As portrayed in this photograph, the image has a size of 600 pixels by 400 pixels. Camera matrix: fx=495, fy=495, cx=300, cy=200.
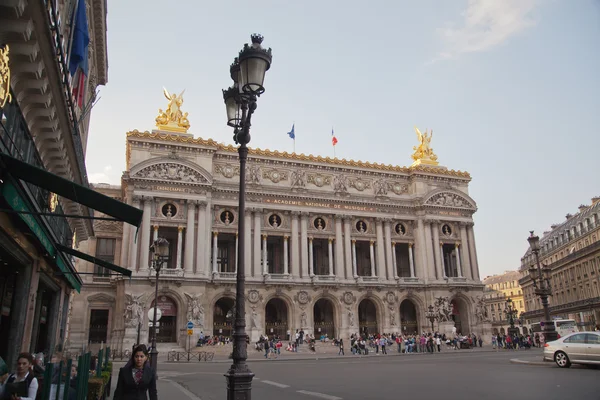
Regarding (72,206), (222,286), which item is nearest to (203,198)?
(222,286)

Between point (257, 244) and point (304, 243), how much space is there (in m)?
5.03

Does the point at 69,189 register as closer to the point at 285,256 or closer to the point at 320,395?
the point at 320,395

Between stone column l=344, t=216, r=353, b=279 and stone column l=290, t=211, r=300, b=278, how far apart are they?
535cm

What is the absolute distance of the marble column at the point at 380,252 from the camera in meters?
52.8

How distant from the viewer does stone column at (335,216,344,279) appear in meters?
50.9

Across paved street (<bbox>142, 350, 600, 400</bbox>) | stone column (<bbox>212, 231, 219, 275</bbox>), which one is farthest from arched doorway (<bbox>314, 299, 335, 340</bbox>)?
paved street (<bbox>142, 350, 600, 400</bbox>)

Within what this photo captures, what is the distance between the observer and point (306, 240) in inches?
1987

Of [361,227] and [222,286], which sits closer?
[222,286]

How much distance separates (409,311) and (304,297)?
14430 mm

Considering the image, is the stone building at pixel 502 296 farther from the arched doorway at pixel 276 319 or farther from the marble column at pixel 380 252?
the arched doorway at pixel 276 319

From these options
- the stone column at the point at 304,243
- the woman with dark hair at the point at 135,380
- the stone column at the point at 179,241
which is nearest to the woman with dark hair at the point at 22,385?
the woman with dark hair at the point at 135,380

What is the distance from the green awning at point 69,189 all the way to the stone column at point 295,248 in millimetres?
40105

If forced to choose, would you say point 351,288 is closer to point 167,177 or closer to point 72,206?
point 167,177

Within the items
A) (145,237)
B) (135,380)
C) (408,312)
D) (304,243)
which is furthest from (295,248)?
(135,380)
